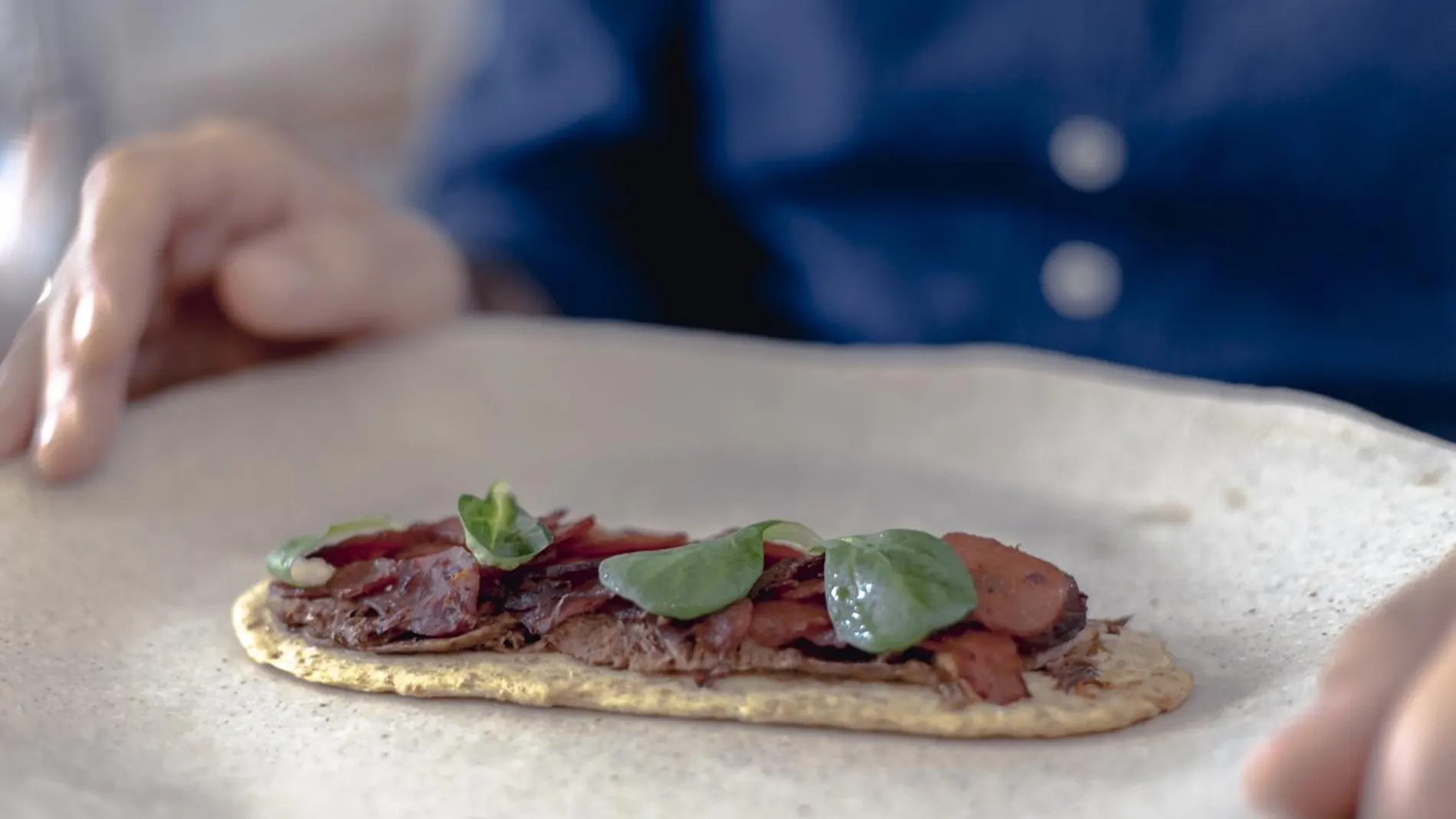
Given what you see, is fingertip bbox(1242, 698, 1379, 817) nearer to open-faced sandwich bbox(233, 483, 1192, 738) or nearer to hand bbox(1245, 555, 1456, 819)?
hand bbox(1245, 555, 1456, 819)

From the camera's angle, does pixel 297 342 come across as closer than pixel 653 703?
No

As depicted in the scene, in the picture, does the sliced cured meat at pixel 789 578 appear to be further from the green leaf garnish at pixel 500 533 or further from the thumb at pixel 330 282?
the thumb at pixel 330 282

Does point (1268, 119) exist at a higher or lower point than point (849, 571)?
higher

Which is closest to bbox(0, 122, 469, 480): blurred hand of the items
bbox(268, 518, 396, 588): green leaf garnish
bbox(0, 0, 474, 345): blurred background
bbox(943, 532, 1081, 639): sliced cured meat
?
bbox(268, 518, 396, 588): green leaf garnish

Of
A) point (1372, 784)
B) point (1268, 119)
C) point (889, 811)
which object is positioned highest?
point (1268, 119)

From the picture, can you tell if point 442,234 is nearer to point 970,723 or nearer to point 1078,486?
point 1078,486

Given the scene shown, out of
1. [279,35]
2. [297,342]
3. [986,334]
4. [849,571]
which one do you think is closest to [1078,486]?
[849,571]

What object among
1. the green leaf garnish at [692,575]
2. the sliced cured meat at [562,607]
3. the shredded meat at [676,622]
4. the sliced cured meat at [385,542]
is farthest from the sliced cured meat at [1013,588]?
the sliced cured meat at [385,542]
